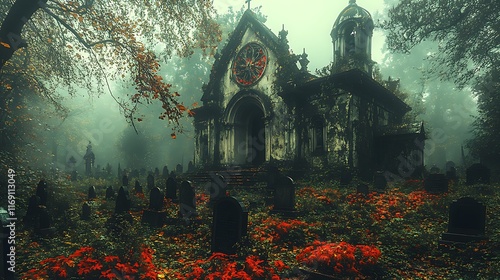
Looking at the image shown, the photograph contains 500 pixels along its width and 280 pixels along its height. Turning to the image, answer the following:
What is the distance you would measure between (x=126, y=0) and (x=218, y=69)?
1021cm

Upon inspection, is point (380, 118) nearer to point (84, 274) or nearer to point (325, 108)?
point (325, 108)

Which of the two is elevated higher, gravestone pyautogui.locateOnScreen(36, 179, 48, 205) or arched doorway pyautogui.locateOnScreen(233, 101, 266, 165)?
arched doorway pyautogui.locateOnScreen(233, 101, 266, 165)

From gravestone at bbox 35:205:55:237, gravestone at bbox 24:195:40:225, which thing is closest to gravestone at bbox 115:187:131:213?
gravestone at bbox 35:205:55:237

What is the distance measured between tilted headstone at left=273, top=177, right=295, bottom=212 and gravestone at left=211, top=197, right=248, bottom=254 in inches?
127

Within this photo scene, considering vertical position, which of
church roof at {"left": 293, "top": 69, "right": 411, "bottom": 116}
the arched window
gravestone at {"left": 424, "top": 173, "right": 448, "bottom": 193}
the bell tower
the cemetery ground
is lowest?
the cemetery ground

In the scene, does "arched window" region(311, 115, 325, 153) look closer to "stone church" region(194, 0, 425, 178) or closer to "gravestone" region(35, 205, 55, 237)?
"stone church" region(194, 0, 425, 178)

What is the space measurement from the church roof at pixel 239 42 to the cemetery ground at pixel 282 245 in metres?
10.5

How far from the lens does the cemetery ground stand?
5094 millimetres

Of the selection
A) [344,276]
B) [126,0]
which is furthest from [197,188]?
[344,276]

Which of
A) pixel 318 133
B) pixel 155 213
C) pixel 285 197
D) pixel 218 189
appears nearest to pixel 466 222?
pixel 285 197

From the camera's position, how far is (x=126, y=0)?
10.7 metres

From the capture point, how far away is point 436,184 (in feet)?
40.0

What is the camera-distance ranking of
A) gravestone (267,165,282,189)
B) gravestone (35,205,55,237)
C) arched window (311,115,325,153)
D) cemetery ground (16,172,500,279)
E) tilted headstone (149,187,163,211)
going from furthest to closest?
arched window (311,115,325,153)
gravestone (267,165,282,189)
tilted headstone (149,187,163,211)
gravestone (35,205,55,237)
cemetery ground (16,172,500,279)

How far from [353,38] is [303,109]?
16.9 feet
